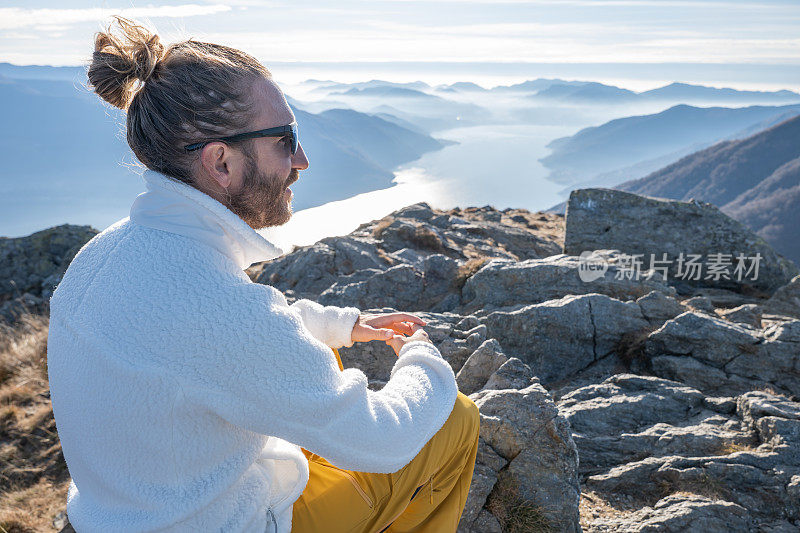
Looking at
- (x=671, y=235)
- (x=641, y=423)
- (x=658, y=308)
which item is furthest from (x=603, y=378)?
(x=671, y=235)

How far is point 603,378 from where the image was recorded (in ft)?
25.2

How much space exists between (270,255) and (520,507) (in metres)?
3.13

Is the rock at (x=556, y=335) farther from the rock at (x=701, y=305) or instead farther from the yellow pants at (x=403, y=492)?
the yellow pants at (x=403, y=492)

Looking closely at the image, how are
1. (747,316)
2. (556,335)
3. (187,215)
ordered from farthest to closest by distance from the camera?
(747,316), (556,335), (187,215)

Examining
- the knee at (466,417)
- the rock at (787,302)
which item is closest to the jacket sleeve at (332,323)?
the knee at (466,417)

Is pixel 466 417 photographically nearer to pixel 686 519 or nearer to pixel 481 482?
pixel 481 482

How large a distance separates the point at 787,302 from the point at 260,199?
40.6 ft

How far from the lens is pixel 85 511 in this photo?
242 centimetres

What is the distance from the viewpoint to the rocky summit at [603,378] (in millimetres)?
4609

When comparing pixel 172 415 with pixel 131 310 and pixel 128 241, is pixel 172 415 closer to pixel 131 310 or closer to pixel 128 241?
pixel 131 310

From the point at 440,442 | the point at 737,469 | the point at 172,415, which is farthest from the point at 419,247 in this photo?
the point at 172,415

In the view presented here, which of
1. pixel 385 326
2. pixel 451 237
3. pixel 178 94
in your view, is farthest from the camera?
pixel 451 237

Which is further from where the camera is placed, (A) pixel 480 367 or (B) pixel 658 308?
(B) pixel 658 308

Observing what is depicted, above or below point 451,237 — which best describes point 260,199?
above
